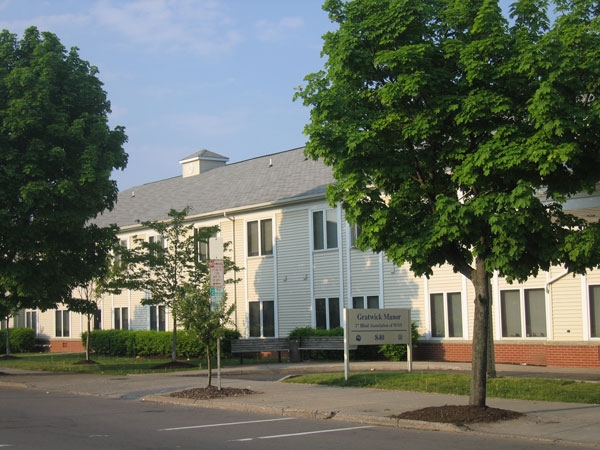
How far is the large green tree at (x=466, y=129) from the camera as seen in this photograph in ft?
40.4

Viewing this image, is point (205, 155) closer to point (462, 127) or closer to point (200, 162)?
point (200, 162)

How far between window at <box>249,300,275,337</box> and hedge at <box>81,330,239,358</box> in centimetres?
141

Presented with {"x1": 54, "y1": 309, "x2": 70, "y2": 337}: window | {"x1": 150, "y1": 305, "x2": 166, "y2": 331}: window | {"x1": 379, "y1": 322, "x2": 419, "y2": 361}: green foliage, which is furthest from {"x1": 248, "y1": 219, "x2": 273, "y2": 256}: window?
{"x1": 54, "y1": 309, "x2": 70, "y2": 337}: window

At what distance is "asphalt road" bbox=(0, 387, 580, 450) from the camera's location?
1143cm

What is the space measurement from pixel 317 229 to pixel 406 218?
20428mm

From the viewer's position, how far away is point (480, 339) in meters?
13.6

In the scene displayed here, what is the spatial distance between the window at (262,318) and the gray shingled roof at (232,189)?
452 centimetres

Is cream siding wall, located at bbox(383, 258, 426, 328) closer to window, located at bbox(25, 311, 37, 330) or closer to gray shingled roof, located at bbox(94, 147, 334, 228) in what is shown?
gray shingled roof, located at bbox(94, 147, 334, 228)

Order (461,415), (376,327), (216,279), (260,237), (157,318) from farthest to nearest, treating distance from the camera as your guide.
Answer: (157,318) → (260,237) → (376,327) → (216,279) → (461,415)

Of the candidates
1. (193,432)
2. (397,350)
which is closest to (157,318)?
(397,350)

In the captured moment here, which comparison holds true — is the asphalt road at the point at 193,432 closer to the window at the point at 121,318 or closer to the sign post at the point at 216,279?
the sign post at the point at 216,279

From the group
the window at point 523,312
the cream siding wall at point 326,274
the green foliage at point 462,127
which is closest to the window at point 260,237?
the cream siding wall at point 326,274

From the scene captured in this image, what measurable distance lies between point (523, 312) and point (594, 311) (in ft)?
8.60

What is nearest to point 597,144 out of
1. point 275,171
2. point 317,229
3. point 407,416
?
point 407,416
